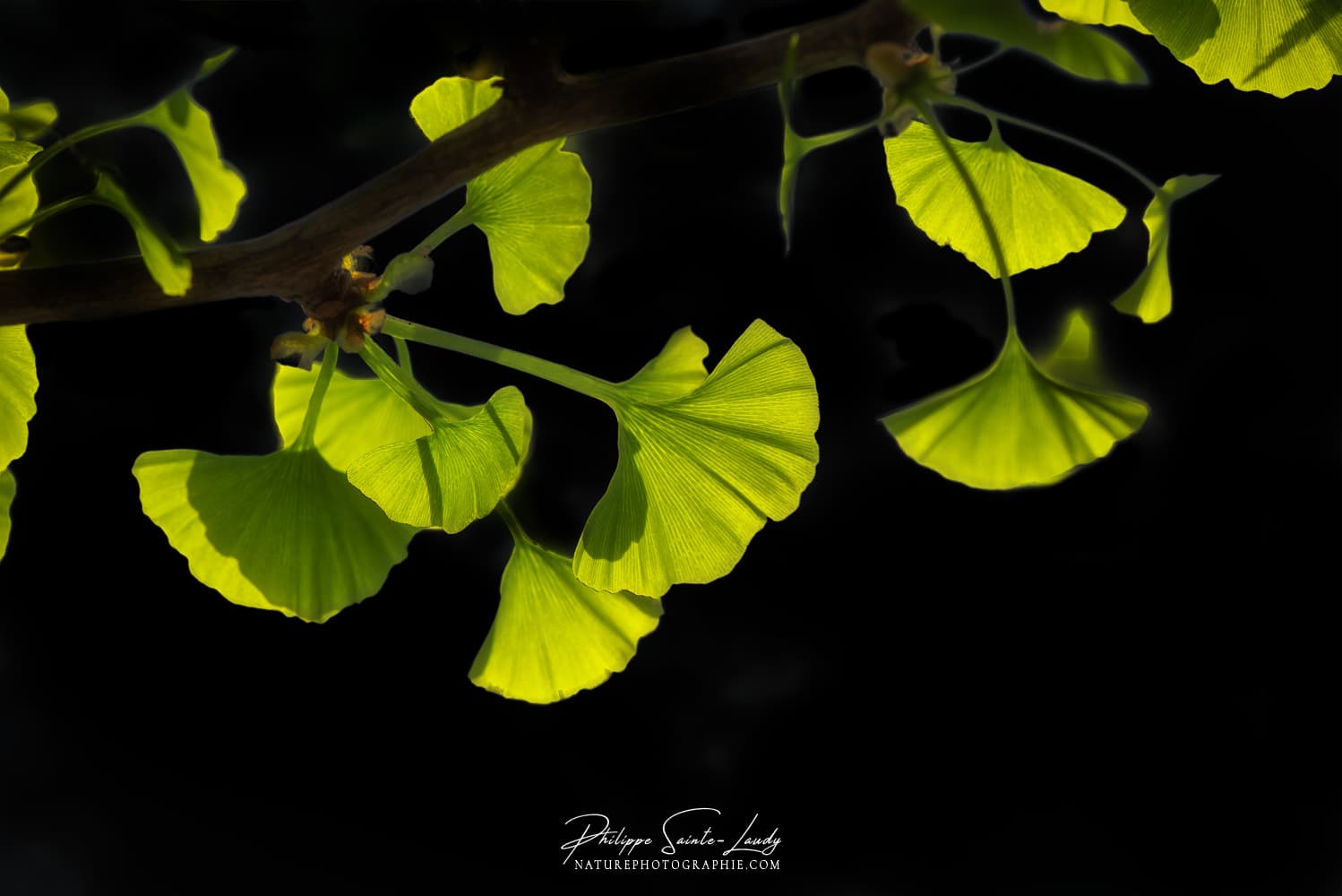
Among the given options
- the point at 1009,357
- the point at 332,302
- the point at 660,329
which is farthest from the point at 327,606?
the point at 660,329

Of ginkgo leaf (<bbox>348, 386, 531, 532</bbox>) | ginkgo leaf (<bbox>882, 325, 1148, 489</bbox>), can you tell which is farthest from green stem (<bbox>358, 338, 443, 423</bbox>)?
ginkgo leaf (<bbox>882, 325, 1148, 489</bbox>)

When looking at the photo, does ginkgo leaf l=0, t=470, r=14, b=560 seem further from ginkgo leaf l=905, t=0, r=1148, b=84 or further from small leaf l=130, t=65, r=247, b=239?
ginkgo leaf l=905, t=0, r=1148, b=84

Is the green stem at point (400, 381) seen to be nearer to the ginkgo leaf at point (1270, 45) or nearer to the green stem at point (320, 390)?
the green stem at point (320, 390)

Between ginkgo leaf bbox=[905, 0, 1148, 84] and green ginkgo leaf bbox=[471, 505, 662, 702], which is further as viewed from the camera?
green ginkgo leaf bbox=[471, 505, 662, 702]

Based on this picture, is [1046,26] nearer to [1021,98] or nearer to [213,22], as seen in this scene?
[213,22]

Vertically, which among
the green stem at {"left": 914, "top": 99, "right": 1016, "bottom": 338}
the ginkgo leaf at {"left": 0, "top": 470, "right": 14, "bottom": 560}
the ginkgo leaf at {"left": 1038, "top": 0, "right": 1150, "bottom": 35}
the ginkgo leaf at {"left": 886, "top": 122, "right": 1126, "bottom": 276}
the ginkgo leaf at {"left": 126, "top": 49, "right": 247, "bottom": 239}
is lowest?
the ginkgo leaf at {"left": 1038, "top": 0, "right": 1150, "bottom": 35}

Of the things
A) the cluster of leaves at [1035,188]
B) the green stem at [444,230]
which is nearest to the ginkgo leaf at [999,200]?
the cluster of leaves at [1035,188]

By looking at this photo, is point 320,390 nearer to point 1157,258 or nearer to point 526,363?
point 526,363
